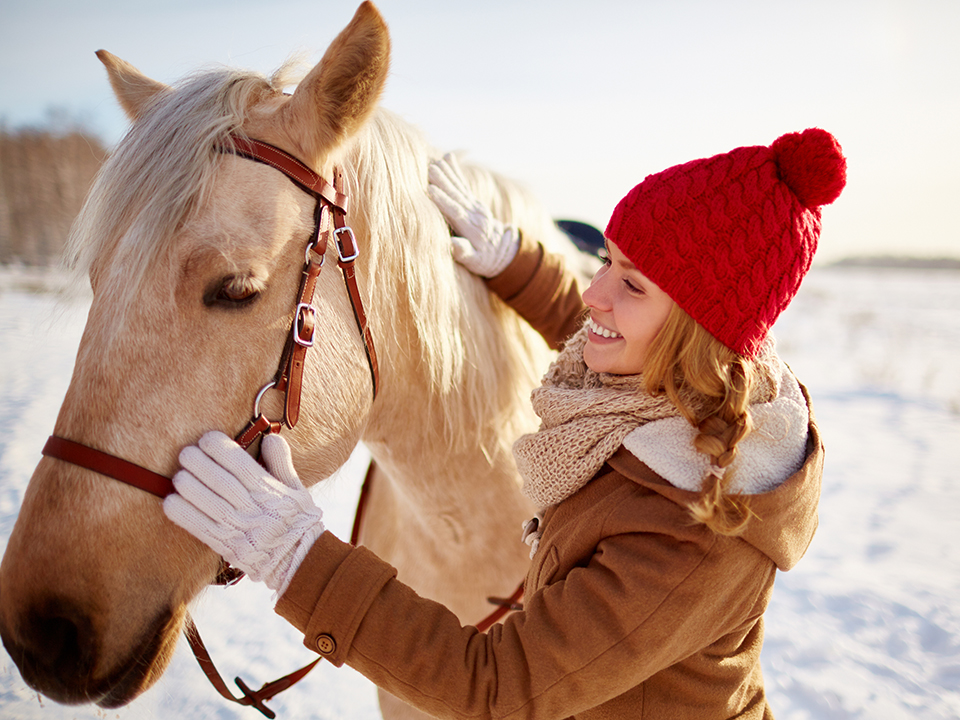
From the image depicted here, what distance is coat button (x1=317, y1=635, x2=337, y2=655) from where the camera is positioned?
94 cm

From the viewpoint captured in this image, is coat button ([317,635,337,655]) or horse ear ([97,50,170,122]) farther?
horse ear ([97,50,170,122])

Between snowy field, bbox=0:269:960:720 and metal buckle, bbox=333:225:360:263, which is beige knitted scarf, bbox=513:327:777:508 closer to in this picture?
metal buckle, bbox=333:225:360:263

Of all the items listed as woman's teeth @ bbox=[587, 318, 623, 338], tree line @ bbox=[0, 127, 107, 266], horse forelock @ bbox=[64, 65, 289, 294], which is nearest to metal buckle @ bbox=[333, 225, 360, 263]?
horse forelock @ bbox=[64, 65, 289, 294]

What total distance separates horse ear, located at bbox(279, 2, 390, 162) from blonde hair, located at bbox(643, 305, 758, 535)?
813mm

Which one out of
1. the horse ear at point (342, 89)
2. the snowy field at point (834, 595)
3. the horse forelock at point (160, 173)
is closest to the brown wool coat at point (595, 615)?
the snowy field at point (834, 595)

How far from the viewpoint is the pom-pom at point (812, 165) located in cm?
95

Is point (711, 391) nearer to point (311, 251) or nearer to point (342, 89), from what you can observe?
point (311, 251)

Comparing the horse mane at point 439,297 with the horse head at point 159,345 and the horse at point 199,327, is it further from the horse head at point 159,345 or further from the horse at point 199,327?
the horse head at point 159,345

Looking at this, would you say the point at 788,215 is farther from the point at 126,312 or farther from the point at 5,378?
the point at 5,378

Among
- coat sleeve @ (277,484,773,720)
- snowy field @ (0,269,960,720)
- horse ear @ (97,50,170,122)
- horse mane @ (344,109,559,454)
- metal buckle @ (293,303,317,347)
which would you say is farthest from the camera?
snowy field @ (0,269,960,720)

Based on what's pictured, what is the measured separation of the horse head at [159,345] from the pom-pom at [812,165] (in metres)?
0.84

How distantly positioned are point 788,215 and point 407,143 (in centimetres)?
99

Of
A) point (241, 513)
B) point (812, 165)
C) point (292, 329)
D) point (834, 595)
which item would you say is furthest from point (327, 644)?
point (834, 595)

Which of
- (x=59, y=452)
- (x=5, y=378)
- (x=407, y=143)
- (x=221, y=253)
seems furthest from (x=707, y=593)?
(x=5, y=378)
